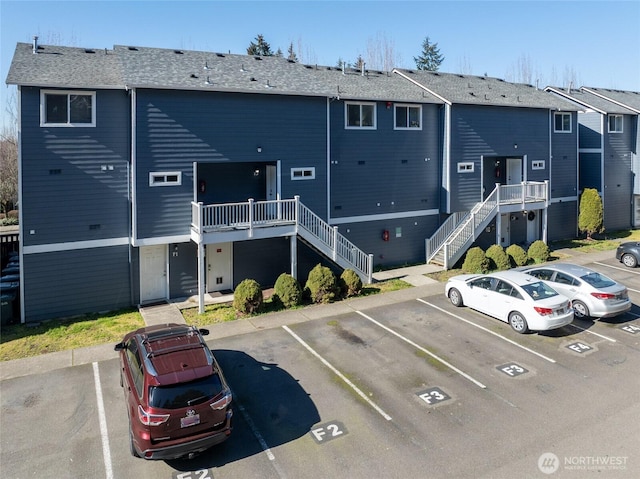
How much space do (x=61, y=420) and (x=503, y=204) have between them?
20.6 meters

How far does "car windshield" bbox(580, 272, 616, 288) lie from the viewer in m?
15.2

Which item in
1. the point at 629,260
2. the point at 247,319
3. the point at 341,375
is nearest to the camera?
the point at 341,375

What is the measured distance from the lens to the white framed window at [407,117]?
22.4 m

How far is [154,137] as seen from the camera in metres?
16.7

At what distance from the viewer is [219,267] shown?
63.0ft

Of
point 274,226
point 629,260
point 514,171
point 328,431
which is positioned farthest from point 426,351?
point 514,171

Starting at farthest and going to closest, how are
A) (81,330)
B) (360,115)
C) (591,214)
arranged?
(591,214)
(360,115)
(81,330)

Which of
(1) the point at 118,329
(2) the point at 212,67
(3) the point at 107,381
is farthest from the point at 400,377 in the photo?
(2) the point at 212,67

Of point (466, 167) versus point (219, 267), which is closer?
point (219, 267)

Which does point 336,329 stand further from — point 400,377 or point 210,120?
point 210,120

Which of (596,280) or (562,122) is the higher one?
(562,122)

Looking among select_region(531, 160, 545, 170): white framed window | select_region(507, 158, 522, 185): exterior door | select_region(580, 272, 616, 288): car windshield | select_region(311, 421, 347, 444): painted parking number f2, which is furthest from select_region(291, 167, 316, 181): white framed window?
select_region(531, 160, 545, 170): white framed window

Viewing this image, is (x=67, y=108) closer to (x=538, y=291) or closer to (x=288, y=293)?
(x=288, y=293)

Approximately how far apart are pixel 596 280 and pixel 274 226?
36.0 ft
